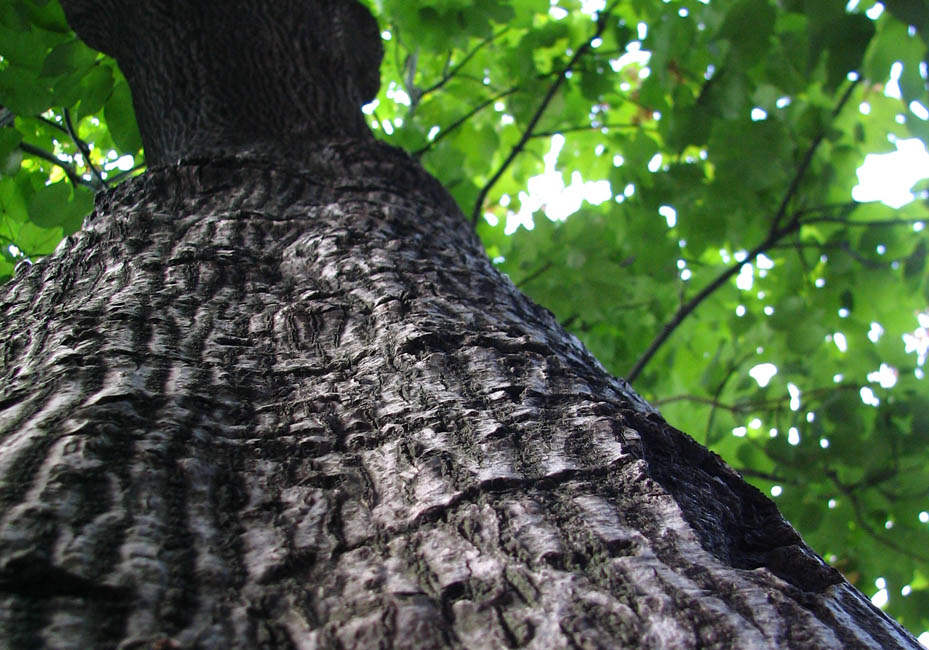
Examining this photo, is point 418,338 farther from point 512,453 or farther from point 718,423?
point 718,423

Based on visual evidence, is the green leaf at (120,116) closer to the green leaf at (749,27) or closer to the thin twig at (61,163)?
the thin twig at (61,163)

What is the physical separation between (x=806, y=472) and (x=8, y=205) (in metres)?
3.14

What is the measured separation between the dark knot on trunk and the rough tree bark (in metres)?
0.65

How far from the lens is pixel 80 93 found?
2.24 m

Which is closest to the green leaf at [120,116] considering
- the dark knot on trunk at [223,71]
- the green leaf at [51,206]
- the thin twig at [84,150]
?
the thin twig at [84,150]

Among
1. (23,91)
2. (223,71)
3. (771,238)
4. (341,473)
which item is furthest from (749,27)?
(23,91)

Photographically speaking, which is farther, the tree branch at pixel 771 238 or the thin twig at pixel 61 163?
the tree branch at pixel 771 238

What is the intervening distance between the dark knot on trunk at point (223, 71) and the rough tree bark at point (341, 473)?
0.65m

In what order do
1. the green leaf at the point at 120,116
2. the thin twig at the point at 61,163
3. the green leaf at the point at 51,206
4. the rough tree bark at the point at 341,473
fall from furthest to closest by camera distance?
the green leaf at the point at 120,116, the thin twig at the point at 61,163, the green leaf at the point at 51,206, the rough tree bark at the point at 341,473

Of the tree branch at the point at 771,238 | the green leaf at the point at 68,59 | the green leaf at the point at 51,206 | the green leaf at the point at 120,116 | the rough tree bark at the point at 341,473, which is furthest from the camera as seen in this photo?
the tree branch at the point at 771,238

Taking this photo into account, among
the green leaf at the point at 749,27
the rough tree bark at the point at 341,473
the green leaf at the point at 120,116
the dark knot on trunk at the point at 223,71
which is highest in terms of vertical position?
the green leaf at the point at 120,116

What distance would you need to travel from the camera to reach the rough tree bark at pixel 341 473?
50cm

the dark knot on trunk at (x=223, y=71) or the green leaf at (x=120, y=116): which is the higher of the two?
the green leaf at (x=120, y=116)

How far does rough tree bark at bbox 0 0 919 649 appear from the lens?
50 cm
